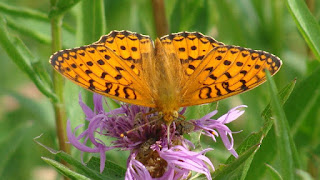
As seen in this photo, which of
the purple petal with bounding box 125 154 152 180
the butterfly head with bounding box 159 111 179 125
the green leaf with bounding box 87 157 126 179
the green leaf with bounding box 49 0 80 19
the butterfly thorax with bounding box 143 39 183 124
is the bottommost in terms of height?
the green leaf with bounding box 87 157 126 179

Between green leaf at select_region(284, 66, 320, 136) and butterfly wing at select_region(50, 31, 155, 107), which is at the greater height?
butterfly wing at select_region(50, 31, 155, 107)

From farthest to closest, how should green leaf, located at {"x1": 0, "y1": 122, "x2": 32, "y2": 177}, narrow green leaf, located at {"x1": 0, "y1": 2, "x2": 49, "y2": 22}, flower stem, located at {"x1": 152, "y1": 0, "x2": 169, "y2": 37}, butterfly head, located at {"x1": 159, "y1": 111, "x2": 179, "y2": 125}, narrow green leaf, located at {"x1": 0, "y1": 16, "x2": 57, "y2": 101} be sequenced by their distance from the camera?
flower stem, located at {"x1": 152, "y1": 0, "x2": 169, "y2": 37} → narrow green leaf, located at {"x1": 0, "y1": 2, "x2": 49, "y2": 22} → green leaf, located at {"x1": 0, "y1": 122, "x2": 32, "y2": 177} → narrow green leaf, located at {"x1": 0, "y1": 16, "x2": 57, "y2": 101} → butterfly head, located at {"x1": 159, "y1": 111, "x2": 179, "y2": 125}

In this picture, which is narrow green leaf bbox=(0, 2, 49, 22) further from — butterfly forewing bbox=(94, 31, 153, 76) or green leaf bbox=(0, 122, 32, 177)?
butterfly forewing bbox=(94, 31, 153, 76)

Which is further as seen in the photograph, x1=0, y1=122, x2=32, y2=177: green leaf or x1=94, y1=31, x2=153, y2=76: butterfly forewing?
x1=0, y1=122, x2=32, y2=177: green leaf

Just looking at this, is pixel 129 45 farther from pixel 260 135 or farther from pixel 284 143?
pixel 284 143

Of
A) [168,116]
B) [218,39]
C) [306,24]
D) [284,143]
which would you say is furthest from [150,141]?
[218,39]

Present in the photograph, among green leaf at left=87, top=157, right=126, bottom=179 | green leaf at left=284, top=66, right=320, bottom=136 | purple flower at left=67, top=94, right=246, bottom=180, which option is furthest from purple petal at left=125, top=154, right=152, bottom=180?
green leaf at left=284, top=66, right=320, bottom=136

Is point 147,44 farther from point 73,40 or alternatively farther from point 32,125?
point 32,125

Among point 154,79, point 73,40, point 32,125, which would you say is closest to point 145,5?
point 73,40

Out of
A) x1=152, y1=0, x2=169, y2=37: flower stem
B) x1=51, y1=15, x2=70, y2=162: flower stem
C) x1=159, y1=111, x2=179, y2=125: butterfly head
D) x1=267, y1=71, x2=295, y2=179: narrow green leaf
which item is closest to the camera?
x1=267, y1=71, x2=295, y2=179: narrow green leaf
